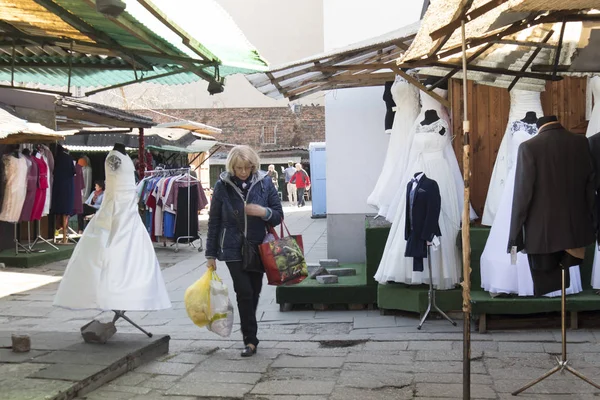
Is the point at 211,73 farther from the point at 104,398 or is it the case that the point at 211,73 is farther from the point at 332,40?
the point at 332,40

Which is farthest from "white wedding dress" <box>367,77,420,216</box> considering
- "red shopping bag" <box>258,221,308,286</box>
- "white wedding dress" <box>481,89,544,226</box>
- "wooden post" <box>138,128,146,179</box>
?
"wooden post" <box>138,128,146,179</box>

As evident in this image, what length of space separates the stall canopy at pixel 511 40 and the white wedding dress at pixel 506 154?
0.66m

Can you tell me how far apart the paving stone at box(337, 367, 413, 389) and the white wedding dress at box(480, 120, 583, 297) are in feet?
6.50

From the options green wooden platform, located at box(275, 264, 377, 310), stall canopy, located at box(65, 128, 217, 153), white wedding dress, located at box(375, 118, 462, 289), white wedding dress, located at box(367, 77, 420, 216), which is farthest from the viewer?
stall canopy, located at box(65, 128, 217, 153)

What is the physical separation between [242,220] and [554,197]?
2.55m

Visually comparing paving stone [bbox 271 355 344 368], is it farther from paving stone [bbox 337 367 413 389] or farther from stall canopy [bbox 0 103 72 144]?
stall canopy [bbox 0 103 72 144]

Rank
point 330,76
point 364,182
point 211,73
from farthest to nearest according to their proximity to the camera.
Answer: point 364,182
point 330,76
point 211,73

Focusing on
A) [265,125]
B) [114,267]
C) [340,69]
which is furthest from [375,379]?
[265,125]

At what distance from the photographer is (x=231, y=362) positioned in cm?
649

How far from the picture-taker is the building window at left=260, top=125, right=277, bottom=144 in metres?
34.8

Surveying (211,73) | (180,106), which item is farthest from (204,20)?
(180,106)

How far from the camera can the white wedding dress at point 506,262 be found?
753 centimetres

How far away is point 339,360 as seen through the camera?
257 inches

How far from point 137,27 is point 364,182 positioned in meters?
6.10
